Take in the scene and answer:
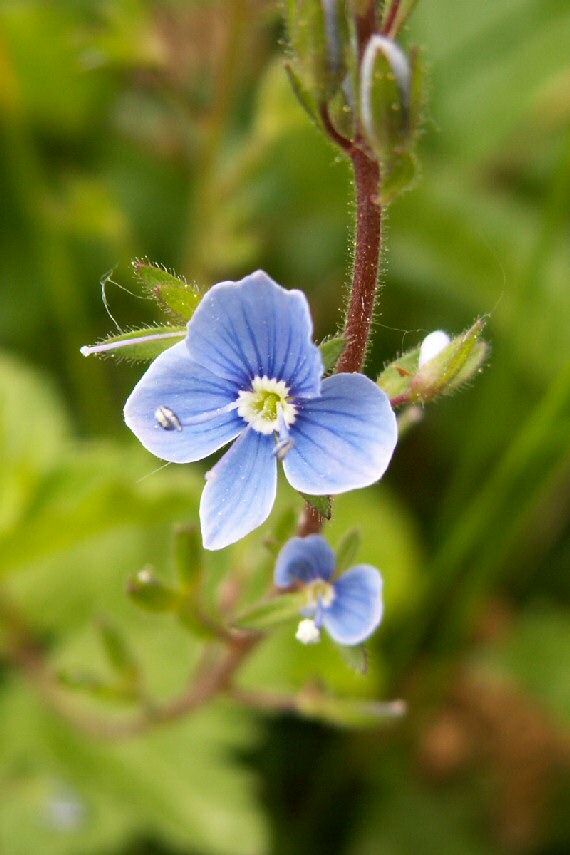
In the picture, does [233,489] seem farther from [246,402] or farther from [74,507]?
[74,507]

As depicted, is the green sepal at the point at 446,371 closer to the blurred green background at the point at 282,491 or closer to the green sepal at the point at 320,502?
the green sepal at the point at 320,502

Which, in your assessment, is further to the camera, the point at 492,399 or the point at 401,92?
the point at 492,399

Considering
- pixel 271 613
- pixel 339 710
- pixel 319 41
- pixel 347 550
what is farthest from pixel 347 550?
Result: pixel 319 41

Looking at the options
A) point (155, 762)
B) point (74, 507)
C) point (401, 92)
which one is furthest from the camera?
point (155, 762)

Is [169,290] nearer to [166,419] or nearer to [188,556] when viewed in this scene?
[166,419]

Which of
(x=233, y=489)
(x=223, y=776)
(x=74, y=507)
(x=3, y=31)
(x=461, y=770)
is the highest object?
(x=233, y=489)

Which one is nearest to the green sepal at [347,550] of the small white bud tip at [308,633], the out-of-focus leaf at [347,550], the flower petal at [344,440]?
the out-of-focus leaf at [347,550]

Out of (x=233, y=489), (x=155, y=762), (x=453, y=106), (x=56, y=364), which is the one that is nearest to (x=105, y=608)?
(x=155, y=762)

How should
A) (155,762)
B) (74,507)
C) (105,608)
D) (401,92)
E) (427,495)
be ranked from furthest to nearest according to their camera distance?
(427,495) → (105,608) → (155,762) → (74,507) → (401,92)

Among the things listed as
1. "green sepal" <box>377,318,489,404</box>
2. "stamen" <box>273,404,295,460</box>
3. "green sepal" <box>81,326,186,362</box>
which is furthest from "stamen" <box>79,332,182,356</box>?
"green sepal" <box>377,318,489,404</box>
